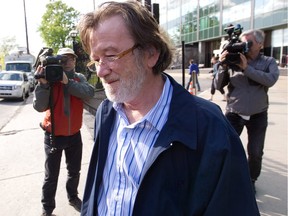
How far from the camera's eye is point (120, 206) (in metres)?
1.53

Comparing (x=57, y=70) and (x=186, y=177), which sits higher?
(x=57, y=70)

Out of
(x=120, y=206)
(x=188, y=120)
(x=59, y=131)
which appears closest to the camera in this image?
(x=188, y=120)

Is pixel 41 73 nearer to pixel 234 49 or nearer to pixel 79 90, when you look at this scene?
pixel 79 90

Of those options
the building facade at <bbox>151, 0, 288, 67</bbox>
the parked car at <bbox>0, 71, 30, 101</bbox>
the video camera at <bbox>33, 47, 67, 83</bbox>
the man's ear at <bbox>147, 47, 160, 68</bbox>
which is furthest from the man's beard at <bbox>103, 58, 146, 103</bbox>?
the building facade at <bbox>151, 0, 288, 67</bbox>

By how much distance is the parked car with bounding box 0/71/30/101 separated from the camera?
14305 mm

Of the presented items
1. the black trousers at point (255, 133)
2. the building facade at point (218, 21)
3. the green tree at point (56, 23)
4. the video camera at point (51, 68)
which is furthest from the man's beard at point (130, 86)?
the green tree at point (56, 23)

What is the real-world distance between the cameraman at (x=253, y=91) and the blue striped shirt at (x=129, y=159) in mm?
2054

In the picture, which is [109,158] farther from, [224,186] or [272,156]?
[272,156]

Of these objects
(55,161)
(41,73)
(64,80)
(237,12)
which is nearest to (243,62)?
(64,80)

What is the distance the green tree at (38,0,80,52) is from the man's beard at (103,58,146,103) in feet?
95.6

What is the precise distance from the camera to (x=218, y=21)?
37969 millimetres

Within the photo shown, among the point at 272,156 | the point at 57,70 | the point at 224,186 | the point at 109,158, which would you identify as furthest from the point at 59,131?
the point at 272,156

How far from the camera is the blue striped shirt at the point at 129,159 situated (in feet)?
4.97

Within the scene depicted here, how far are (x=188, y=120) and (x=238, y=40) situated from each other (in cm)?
239
